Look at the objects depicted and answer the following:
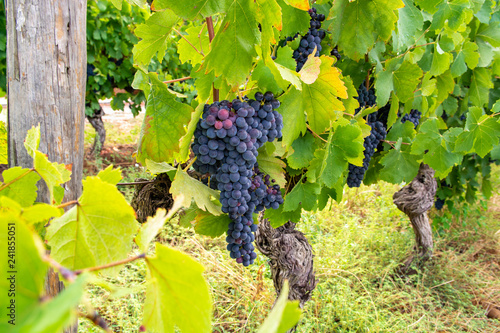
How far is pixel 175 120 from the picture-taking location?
112 centimetres

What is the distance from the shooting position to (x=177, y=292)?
1.45 ft

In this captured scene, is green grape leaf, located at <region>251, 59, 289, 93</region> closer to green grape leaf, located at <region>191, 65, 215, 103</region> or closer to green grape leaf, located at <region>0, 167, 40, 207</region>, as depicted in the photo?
green grape leaf, located at <region>191, 65, 215, 103</region>

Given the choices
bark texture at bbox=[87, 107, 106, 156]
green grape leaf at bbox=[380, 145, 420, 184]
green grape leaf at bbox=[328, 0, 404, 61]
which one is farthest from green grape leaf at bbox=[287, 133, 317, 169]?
bark texture at bbox=[87, 107, 106, 156]

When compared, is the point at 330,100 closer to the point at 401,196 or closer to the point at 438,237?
the point at 401,196

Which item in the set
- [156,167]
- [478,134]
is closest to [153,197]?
[156,167]

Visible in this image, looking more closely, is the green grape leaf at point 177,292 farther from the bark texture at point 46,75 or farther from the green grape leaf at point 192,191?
the bark texture at point 46,75

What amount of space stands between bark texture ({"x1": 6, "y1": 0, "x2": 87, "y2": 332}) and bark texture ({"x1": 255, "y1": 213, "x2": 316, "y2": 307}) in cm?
126

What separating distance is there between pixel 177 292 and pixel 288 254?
5.61 feet

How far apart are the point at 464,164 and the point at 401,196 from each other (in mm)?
804

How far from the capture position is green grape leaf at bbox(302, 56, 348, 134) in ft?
3.65

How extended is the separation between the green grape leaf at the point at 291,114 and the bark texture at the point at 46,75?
2.08ft

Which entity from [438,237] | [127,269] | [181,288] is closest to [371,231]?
[438,237]

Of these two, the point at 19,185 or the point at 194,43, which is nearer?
the point at 19,185

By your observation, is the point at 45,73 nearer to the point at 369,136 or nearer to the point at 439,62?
the point at 369,136
